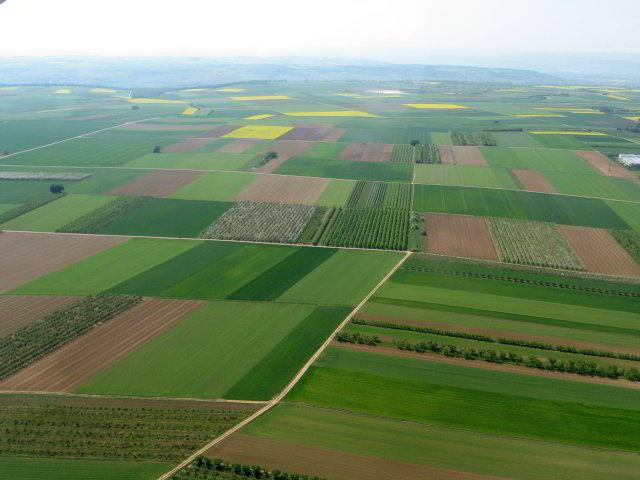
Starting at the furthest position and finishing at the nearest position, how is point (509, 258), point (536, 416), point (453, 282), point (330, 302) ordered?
point (509, 258) → point (453, 282) → point (330, 302) → point (536, 416)

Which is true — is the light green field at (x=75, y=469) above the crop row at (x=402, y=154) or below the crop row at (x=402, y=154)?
below

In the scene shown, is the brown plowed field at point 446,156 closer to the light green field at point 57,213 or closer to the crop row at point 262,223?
the crop row at point 262,223

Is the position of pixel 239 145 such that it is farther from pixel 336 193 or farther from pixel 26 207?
pixel 26 207

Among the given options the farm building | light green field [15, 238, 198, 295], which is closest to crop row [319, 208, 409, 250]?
light green field [15, 238, 198, 295]

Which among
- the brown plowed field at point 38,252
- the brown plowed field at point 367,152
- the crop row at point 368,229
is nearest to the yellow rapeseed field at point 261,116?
the brown plowed field at point 367,152

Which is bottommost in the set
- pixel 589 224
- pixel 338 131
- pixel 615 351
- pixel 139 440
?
pixel 139 440

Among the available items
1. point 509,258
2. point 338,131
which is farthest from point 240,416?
point 338,131

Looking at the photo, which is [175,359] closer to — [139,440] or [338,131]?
[139,440]
